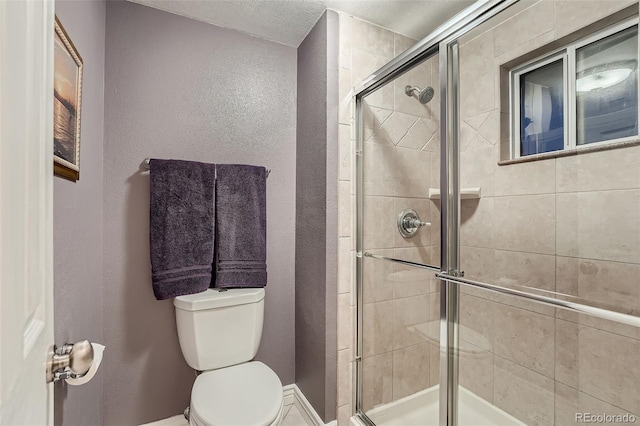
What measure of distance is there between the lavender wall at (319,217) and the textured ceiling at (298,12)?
90mm

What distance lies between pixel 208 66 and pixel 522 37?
1.50 meters

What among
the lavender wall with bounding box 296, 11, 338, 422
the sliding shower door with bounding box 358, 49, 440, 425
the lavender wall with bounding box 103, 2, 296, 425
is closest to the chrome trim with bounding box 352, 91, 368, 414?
the sliding shower door with bounding box 358, 49, 440, 425

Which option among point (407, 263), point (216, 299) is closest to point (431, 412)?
point (407, 263)

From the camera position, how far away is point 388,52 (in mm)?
1732

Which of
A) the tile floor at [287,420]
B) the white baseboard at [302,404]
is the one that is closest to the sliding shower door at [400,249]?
the white baseboard at [302,404]

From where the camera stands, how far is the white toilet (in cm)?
121

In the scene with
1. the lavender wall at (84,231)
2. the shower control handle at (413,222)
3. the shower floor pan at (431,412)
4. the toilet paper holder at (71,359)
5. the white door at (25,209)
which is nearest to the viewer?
the white door at (25,209)

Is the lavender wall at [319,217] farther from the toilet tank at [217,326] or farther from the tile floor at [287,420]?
the toilet tank at [217,326]

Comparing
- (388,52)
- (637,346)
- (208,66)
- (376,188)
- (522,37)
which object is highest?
(388,52)

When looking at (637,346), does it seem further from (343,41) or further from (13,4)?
(343,41)

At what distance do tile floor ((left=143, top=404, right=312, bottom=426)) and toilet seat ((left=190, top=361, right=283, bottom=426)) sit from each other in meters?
0.40

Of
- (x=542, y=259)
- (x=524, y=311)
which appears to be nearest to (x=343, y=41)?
(x=542, y=259)

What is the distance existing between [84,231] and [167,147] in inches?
23.9

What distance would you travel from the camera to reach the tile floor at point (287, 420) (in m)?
1.56
